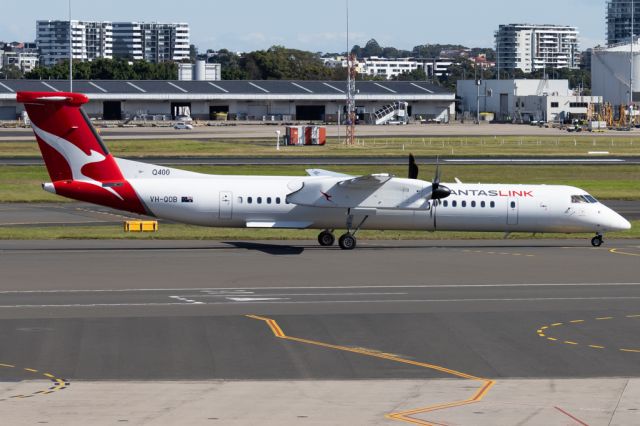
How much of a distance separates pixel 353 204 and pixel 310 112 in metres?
151

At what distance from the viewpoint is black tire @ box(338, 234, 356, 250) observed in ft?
137

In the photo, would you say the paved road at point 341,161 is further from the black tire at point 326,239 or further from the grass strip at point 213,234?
the black tire at point 326,239

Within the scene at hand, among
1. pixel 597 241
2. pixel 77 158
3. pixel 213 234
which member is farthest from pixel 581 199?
pixel 77 158

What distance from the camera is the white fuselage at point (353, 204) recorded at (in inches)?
1599

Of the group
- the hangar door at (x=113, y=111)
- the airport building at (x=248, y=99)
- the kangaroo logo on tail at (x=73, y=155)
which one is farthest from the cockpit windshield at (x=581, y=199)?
the hangar door at (x=113, y=111)

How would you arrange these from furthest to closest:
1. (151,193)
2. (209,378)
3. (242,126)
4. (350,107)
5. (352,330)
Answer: (242,126) → (350,107) → (151,193) → (352,330) → (209,378)

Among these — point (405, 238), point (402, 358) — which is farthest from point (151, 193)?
point (402, 358)

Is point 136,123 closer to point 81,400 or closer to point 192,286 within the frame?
point 192,286

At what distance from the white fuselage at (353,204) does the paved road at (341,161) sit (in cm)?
4076

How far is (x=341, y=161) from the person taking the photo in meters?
87.6

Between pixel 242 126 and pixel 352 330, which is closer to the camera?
pixel 352 330

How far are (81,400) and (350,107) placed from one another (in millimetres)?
95615

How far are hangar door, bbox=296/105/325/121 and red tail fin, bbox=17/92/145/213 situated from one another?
150583mm

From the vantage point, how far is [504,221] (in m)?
42.3
